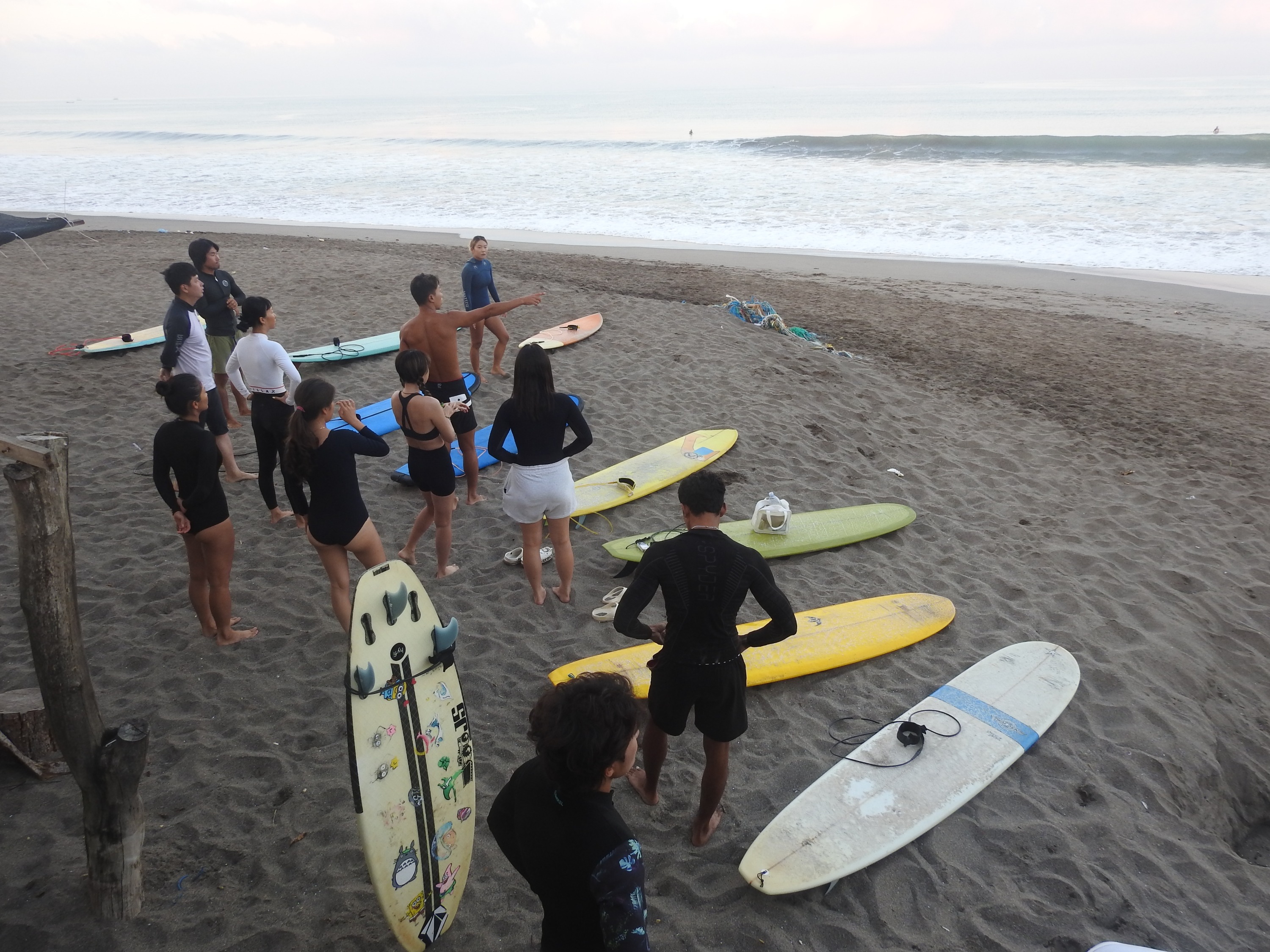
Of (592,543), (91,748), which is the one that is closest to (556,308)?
(592,543)

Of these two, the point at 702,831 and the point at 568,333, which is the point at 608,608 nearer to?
the point at 702,831

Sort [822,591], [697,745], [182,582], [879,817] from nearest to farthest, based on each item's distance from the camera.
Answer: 1. [879,817]
2. [697,745]
3. [182,582]
4. [822,591]

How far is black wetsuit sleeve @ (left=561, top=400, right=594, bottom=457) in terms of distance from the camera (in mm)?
4043

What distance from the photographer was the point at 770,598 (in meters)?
2.62

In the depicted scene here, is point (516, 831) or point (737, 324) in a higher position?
point (516, 831)

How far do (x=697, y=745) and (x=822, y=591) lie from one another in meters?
1.74

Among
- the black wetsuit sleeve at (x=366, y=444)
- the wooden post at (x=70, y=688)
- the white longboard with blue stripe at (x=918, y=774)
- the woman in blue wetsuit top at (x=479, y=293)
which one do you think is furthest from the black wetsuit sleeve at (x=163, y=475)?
the woman in blue wetsuit top at (x=479, y=293)

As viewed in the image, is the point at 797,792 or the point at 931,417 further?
the point at 931,417

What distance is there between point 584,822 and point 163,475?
9.75ft

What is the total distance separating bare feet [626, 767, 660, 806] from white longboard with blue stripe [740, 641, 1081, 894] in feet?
1.49

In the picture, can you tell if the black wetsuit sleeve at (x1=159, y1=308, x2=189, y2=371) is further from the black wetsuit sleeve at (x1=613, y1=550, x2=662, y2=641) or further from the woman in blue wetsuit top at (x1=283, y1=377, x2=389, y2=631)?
the black wetsuit sleeve at (x1=613, y1=550, x2=662, y2=641)

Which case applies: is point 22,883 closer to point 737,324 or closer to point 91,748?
point 91,748

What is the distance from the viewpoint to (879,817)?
3316mm

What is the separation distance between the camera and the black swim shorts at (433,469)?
14.7 ft
